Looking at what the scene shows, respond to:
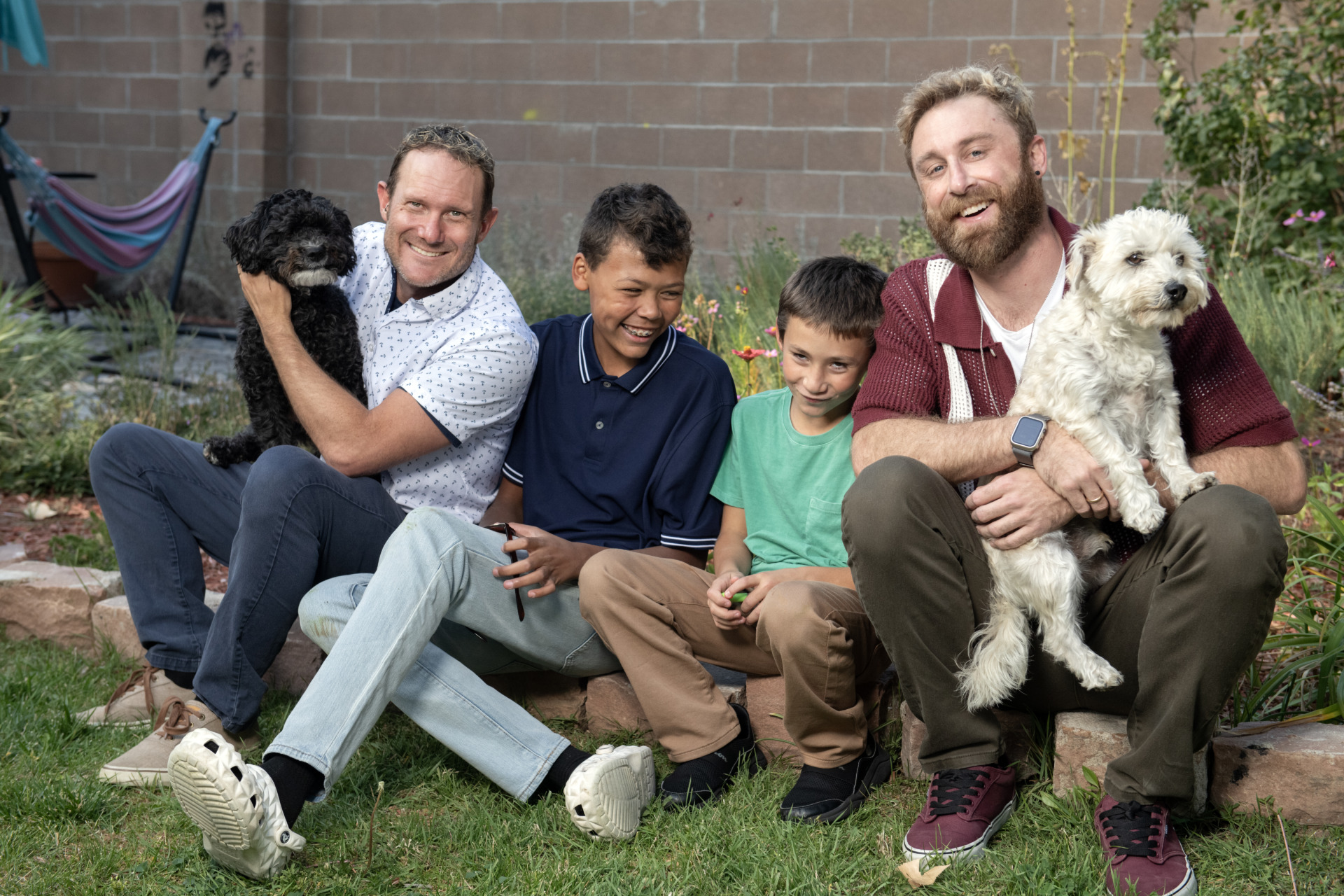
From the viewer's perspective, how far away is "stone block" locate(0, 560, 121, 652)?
3.52 m

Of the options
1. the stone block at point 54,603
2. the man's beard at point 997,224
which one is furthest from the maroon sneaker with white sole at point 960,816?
the stone block at point 54,603

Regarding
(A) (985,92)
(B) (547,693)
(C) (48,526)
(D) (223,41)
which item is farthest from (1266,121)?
(D) (223,41)

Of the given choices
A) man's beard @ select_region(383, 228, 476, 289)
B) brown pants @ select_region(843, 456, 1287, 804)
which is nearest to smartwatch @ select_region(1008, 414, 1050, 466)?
brown pants @ select_region(843, 456, 1287, 804)

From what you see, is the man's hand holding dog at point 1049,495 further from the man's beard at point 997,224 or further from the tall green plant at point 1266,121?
the tall green plant at point 1266,121

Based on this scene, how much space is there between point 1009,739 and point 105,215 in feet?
21.4

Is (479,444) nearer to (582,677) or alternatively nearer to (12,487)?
(582,677)

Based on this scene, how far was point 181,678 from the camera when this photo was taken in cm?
287

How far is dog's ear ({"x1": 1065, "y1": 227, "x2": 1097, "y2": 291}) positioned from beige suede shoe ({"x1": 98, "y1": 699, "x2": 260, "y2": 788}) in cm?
215

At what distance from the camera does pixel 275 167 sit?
328 inches

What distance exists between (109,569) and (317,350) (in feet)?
5.15

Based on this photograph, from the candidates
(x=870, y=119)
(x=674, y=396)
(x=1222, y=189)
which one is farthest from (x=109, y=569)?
(x=1222, y=189)

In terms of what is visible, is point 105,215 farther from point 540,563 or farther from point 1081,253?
point 1081,253

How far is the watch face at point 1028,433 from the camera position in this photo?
7.29 ft

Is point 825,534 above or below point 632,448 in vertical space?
below
